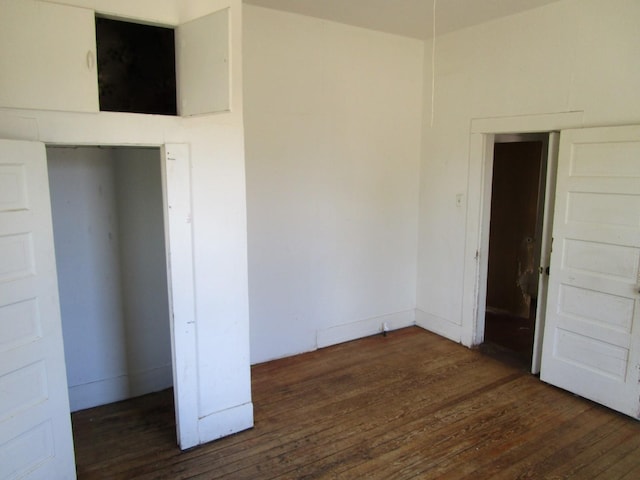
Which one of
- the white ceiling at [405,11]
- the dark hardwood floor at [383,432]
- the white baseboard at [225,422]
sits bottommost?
the dark hardwood floor at [383,432]

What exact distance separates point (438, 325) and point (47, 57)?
417 centimetres

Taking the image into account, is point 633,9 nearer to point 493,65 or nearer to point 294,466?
point 493,65

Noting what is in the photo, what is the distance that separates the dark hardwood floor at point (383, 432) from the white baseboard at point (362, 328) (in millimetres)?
451

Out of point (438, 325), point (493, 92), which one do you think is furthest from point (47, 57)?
point (438, 325)

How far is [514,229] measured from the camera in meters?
5.58

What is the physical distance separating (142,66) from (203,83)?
2.70ft

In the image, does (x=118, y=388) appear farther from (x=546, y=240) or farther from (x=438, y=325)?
(x=546, y=240)

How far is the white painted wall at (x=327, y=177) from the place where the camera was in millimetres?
3932

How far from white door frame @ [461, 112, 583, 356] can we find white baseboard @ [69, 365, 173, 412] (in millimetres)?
2888

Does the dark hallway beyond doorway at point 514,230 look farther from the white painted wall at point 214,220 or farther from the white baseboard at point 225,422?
the white painted wall at point 214,220

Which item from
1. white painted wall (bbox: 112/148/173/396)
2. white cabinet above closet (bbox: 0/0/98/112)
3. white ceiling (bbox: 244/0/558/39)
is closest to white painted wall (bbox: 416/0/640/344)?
white ceiling (bbox: 244/0/558/39)

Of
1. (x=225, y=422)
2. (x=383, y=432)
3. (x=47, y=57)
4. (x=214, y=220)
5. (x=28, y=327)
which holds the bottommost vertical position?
(x=383, y=432)

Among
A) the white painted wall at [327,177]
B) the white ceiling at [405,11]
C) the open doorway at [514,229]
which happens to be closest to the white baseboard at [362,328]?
the white painted wall at [327,177]

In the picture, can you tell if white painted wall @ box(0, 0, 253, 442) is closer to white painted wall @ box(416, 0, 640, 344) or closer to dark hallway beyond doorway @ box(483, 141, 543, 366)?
white painted wall @ box(416, 0, 640, 344)
